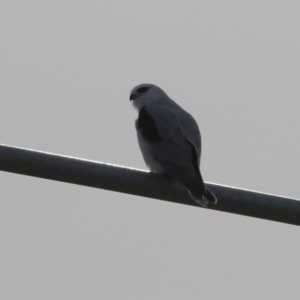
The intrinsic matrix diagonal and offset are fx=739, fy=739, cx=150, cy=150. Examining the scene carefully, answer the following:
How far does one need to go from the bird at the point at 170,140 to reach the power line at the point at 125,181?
966 millimetres

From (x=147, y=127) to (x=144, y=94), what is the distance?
162cm

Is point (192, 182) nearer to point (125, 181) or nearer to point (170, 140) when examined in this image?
point (125, 181)

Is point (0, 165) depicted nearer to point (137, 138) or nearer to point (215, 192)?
point (215, 192)

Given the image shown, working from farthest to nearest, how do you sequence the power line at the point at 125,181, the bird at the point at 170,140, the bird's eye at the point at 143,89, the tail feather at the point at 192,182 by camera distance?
1. the bird's eye at the point at 143,89
2. the bird at the point at 170,140
3. the tail feather at the point at 192,182
4. the power line at the point at 125,181

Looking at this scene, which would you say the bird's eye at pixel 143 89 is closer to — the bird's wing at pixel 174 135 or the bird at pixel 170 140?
the bird at pixel 170 140

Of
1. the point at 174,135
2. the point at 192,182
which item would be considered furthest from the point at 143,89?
the point at 192,182

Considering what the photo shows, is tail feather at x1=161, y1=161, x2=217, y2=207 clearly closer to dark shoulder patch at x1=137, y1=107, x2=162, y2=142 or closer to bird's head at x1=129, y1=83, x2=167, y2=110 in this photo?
dark shoulder patch at x1=137, y1=107, x2=162, y2=142

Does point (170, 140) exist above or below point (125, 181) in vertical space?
below

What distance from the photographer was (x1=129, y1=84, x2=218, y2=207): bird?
5.73 meters

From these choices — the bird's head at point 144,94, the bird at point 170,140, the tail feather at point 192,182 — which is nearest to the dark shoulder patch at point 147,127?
the bird at point 170,140

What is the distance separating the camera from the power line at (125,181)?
3787mm

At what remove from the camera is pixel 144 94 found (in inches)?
322

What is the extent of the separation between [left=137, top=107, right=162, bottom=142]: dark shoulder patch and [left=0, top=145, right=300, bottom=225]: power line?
2211 mm

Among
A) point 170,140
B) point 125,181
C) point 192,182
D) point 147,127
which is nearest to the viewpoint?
point 125,181
